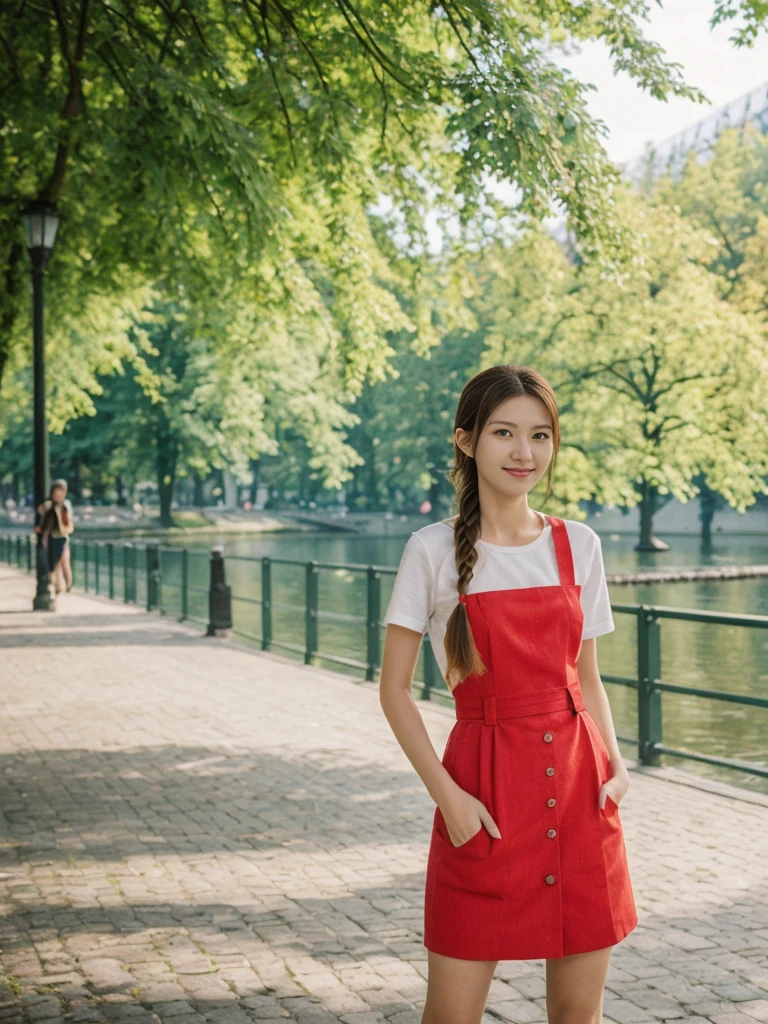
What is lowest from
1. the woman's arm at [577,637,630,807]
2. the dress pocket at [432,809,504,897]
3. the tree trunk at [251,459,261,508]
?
the dress pocket at [432,809,504,897]

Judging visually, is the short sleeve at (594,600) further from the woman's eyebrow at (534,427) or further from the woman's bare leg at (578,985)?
the woman's bare leg at (578,985)

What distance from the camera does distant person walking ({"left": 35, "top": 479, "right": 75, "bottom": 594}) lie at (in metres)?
18.7

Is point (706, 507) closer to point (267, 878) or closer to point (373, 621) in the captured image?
point (373, 621)

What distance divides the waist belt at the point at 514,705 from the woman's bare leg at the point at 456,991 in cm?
47

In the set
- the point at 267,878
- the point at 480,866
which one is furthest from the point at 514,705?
the point at 267,878

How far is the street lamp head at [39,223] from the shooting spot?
1557cm

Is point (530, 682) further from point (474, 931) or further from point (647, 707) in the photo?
point (647, 707)

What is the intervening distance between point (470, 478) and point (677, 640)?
8392 mm

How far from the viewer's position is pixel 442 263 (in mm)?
16344

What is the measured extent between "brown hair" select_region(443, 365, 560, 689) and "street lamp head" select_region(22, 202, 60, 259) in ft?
45.5

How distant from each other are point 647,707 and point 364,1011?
15.3 feet

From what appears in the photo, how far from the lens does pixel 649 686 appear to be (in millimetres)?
8352

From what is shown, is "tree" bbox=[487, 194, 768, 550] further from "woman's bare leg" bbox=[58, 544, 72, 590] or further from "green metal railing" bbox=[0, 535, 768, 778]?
"woman's bare leg" bbox=[58, 544, 72, 590]

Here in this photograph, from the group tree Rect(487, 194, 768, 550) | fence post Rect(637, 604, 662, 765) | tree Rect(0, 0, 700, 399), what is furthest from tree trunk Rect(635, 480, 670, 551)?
fence post Rect(637, 604, 662, 765)
